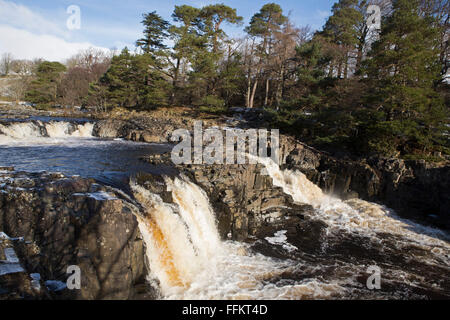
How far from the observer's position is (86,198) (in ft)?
18.9

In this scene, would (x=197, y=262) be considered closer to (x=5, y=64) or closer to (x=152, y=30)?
(x=152, y=30)

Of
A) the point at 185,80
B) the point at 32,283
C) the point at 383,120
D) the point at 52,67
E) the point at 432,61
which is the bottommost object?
the point at 32,283

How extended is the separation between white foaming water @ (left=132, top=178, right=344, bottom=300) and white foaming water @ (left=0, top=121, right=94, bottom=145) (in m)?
10.4

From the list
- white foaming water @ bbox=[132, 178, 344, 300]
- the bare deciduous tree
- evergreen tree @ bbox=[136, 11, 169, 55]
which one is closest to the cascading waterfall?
white foaming water @ bbox=[132, 178, 344, 300]

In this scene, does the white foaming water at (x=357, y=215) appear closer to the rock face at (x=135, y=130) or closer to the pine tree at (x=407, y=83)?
the pine tree at (x=407, y=83)

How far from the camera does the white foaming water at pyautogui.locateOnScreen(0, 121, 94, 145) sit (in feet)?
44.5

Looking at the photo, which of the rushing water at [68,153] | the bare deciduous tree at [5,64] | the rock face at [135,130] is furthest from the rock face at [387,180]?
the bare deciduous tree at [5,64]

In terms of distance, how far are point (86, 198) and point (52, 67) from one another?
123 ft

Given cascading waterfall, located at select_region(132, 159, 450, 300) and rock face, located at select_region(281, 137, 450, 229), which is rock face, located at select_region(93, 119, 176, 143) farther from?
cascading waterfall, located at select_region(132, 159, 450, 300)

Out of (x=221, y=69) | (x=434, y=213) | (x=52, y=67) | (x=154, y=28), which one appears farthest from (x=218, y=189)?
(x=52, y=67)

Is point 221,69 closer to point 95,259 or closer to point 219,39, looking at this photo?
point 219,39

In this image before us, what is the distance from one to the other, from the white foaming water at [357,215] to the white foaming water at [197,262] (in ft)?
16.4

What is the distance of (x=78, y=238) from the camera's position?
5.24 m

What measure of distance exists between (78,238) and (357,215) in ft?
39.0
